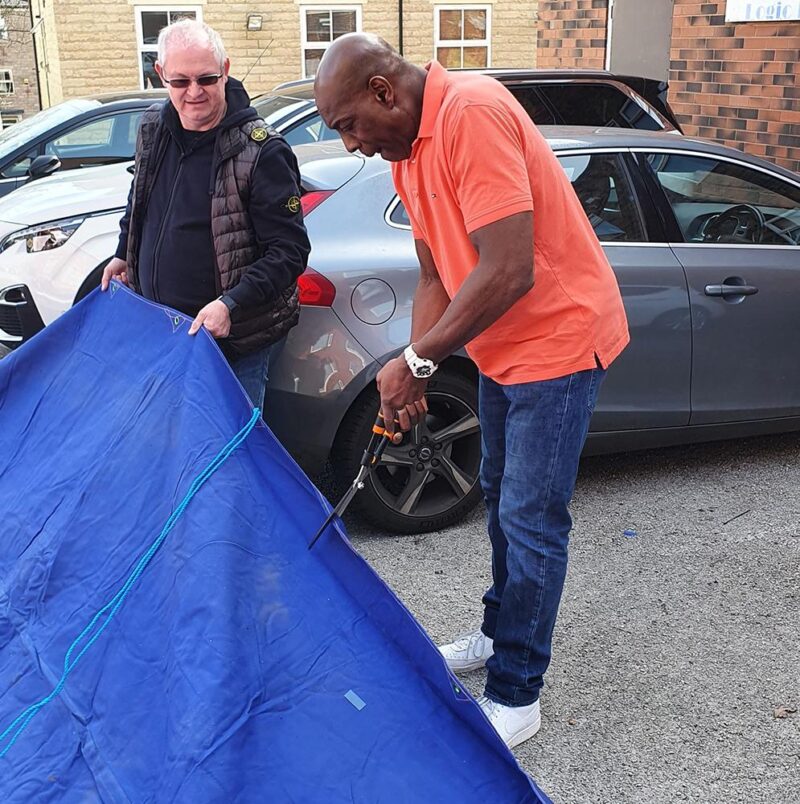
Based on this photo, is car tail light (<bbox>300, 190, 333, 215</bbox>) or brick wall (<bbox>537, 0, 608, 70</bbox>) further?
brick wall (<bbox>537, 0, 608, 70</bbox>)

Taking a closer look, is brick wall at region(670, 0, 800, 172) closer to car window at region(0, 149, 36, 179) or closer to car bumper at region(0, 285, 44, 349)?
car window at region(0, 149, 36, 179)

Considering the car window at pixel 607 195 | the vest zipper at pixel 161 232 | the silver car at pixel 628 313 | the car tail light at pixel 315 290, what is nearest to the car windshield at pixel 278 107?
the silver car at pixel 628 313

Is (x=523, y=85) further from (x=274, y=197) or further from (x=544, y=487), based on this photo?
(x=544, y=487)

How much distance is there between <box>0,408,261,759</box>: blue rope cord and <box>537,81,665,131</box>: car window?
519 centimetres

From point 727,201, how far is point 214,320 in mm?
2630

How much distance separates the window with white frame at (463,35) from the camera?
72.0 feet

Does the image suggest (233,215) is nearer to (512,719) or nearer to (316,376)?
(316,376)

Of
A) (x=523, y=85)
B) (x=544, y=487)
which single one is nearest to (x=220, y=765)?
(x=544, y=487)

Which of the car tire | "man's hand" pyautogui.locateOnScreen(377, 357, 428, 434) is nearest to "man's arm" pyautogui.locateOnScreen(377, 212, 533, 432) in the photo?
"man's hand" pyautogui.locateOnScreen(377, 357, 428, 434)

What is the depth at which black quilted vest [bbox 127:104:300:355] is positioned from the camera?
345cm

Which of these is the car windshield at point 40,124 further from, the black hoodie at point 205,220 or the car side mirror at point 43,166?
the black hoodie at point 205,220

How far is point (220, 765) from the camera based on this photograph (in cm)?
238

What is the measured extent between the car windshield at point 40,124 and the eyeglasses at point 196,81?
17.8 ft

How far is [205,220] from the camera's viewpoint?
351 centimetres
